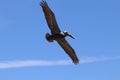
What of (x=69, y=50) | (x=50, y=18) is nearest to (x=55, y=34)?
(x=50, y=18)

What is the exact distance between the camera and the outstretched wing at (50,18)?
4903 centimetres

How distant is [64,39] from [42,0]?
448cm

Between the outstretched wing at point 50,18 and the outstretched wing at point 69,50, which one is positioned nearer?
the outstretched wing at point 50,18

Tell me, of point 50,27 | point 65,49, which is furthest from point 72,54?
point 50,27

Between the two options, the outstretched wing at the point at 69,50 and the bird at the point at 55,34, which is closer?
the bird at the point at 55,34

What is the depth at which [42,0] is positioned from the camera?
49.3 metres

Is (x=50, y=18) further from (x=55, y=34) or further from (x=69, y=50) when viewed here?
(x=69, y=50)

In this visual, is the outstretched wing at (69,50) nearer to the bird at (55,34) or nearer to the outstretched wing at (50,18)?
the bird at (55,34)

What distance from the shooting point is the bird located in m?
49.1

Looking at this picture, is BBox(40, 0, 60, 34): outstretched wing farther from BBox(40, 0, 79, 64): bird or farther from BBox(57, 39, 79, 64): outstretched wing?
BBox(57, 39, 79, 64): outstretched wing

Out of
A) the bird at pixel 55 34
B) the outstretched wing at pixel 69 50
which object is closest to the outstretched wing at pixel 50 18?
the bird at pixel 55 34

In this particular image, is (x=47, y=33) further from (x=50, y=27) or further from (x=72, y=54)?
(x=72, y=54)

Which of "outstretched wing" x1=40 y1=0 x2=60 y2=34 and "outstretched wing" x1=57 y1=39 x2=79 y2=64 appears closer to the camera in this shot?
"outstretched wing" x1=40 y1=0 x2=60 y2=34

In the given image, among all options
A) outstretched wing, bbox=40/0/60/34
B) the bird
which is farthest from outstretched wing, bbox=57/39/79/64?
outstretched wing, bbox=40/0/60/34
